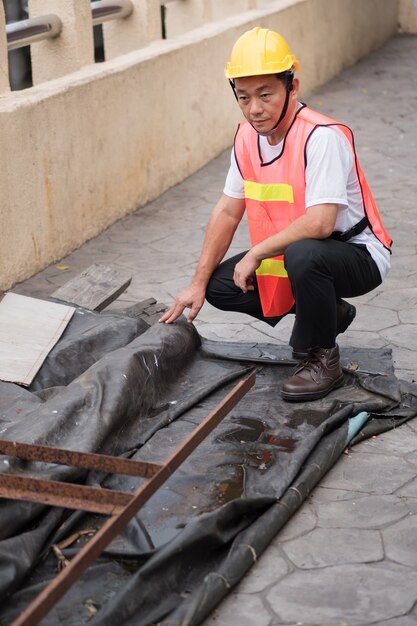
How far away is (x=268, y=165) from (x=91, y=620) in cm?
227

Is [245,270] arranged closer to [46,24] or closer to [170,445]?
[170,445]

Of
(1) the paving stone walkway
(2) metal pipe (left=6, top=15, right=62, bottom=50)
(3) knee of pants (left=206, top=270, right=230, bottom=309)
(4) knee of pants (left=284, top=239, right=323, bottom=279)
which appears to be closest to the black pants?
(4) knee of pants (left=284, top=239, right=323, bottom=279)

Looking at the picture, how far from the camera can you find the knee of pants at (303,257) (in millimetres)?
4742

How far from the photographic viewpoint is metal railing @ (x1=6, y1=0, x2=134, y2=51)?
7.23 m

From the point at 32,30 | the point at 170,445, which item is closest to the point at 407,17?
the point at 32,30

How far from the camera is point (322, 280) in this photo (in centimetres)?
478

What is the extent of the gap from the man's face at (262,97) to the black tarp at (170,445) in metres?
1.11

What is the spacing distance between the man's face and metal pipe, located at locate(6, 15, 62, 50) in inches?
113

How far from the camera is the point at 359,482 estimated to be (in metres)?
4.39

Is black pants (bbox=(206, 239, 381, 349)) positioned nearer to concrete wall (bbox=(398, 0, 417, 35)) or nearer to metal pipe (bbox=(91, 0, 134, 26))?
metal pipe (bbox=(91, 0, 134, 26))

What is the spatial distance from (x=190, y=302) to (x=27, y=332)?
0.85 meters

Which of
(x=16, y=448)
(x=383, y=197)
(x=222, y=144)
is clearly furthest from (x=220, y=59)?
(x=16, y=448)

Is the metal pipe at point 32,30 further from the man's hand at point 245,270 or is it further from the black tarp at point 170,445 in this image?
the man's hand at point 245,270

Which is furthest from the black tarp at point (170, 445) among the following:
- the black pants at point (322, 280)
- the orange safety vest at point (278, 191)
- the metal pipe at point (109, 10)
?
the metal pipe at point (109, 10)
